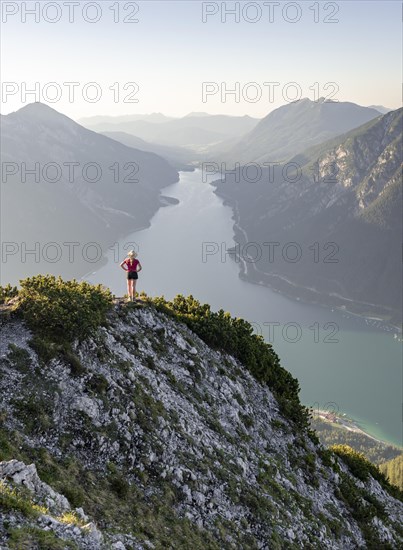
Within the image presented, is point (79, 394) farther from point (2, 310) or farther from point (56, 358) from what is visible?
point (2, 310)

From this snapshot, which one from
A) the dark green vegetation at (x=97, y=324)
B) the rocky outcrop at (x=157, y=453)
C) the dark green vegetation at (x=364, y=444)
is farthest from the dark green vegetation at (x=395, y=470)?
the rocky outcrop at (x=157, y=453)

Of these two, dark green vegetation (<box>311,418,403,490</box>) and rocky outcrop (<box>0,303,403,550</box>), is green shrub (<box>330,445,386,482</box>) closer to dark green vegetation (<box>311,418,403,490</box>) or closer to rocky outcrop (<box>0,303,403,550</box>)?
rocky outcrop (<box>0,303,403,550</box>)

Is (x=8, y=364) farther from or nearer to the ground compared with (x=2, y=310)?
nearer to the ground

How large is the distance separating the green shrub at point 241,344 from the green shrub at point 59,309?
275 inches

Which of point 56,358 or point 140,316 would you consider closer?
point 56,358

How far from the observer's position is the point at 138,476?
17.8 meters

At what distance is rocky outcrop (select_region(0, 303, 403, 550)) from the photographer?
1538 cm

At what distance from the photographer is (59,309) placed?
21.7 metres

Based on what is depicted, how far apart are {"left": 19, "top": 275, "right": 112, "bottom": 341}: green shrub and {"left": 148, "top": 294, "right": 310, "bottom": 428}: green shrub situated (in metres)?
6.98

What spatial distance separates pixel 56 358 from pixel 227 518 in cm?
1021

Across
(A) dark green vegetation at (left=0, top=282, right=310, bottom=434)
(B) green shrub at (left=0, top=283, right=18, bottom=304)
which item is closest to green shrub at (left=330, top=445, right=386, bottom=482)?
(A) dark green vegetation at (left=0, top=282, right=310, bottom=434)

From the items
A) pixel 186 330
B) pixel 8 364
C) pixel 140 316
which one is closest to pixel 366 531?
pixel 186 330

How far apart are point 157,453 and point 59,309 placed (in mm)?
8217

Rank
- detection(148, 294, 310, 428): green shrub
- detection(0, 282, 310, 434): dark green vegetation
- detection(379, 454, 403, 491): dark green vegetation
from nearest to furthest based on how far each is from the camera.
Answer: detection(0, 282, 310, 434): dark green vegetation
detection(148, 294, 310, 428): green shrub
detection(379, 454, 403, 491): dark green vegetation
